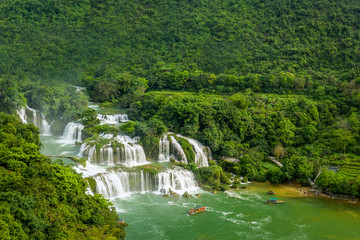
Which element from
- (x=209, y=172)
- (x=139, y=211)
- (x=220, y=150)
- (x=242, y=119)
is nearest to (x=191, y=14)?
(x=242, y=119)

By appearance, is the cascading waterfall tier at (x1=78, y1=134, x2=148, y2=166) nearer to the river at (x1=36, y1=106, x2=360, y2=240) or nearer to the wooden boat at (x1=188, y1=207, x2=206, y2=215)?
the river at (x1=36, y1=106, x2=360, y2=240)

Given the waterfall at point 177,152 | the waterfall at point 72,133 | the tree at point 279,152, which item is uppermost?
the waterfall at point 72,133

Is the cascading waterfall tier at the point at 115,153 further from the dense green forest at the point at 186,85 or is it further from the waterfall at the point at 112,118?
the waterfall at the point at 112,118

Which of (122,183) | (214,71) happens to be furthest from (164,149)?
(214,71)

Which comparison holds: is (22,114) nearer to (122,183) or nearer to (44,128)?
(44,128)

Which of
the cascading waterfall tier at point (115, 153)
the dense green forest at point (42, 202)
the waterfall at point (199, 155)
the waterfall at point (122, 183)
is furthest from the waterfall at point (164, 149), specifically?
the dense green forest at point (42, 202)

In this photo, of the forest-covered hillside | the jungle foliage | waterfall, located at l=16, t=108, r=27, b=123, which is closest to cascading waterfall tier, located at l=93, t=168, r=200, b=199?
the jungle foliage
